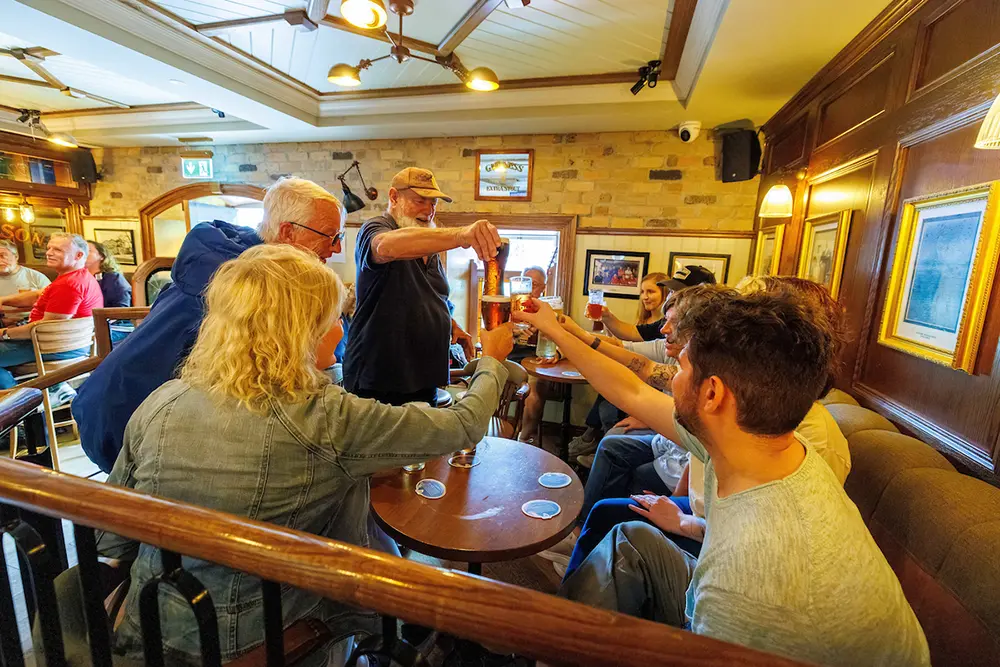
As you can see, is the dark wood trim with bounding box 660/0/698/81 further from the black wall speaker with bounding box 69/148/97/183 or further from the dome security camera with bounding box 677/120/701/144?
the black wall speaker with bounding box 69/148/97/183

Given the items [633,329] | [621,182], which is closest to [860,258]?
[633,329]

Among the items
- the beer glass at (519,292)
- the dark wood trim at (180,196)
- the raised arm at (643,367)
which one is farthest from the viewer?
the dark wood trim at (180,196)

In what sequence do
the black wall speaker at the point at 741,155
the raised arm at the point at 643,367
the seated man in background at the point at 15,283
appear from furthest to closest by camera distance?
the seated man in background at the point at 15,283 → the black wall speaker at the point at 741,155 → the raised arm at the point at 643,367

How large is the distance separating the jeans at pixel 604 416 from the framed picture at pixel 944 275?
1.74 meters

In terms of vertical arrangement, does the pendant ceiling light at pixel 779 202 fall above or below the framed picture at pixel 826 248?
above

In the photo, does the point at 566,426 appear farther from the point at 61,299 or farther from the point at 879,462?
the point at 61,299

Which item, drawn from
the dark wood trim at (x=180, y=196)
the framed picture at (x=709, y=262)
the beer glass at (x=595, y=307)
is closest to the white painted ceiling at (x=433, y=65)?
the dark wood trim at (x=180, y=196)

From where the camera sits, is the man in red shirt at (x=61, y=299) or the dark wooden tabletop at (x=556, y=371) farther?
the man in red shirt at (x=61, y=299)

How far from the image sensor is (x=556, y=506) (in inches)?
55.6

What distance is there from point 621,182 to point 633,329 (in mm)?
1562

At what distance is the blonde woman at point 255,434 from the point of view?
93cm

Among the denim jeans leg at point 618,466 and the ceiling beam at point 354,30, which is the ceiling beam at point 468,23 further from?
the denim jeans leg at point 618,466

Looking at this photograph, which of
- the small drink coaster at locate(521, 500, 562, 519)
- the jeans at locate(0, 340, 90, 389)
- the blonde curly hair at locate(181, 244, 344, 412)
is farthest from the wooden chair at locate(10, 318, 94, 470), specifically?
the small drink coaster at locate(521, 500, 562, 519)

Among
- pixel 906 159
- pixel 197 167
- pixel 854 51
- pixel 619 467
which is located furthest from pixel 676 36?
pixel 197 167
